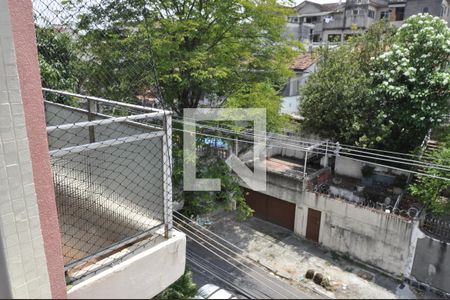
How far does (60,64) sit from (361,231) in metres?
7.56

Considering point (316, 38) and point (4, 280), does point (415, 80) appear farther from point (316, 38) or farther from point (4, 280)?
point (316, 38)

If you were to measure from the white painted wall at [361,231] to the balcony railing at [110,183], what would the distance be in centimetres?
729

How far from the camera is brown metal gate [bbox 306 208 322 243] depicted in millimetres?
9305

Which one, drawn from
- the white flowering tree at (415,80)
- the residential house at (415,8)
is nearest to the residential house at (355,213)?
the white flowering tree at (415,80)

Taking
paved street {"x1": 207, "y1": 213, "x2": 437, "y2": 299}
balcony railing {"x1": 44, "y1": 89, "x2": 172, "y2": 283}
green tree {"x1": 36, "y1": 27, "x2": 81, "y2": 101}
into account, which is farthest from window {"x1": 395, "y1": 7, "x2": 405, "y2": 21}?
balcony railing {"x1": 44, "y1": 89, "x2": 172, "y2": 283}

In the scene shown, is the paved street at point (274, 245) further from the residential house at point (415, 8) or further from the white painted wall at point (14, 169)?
the residential house at point (415, 8)

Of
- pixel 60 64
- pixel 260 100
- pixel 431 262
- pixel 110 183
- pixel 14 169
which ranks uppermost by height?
pixel 60 64

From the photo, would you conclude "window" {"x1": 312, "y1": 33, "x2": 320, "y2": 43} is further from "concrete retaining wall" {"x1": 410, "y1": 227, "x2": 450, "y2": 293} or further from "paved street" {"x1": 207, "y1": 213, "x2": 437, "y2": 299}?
"concrete retaining wall" {"x1": 410, "y1": 227, "x2": 450, "y2": 293}

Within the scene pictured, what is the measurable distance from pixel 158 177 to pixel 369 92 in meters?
9.00

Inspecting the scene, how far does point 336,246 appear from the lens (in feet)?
29.4

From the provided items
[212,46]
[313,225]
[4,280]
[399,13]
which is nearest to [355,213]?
[313,225]

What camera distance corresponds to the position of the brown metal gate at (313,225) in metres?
9.30

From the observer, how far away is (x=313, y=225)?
9406mm

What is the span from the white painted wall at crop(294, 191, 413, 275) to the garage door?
313mm
